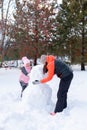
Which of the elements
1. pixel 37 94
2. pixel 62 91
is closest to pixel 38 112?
pixel 62 91

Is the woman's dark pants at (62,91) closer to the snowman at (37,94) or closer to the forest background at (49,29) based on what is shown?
the snowman at (37,94)

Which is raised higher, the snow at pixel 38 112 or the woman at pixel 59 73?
the woman at pixel 59 73

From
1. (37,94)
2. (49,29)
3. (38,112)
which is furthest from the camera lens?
A: (49,29)

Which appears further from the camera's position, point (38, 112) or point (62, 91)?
point (62, 91)

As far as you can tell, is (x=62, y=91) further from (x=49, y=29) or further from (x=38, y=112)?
(x=49, y=29)

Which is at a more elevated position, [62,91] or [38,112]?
[62,91]

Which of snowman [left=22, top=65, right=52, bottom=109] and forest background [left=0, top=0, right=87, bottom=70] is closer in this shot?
snowman [left=22, top=65, right=52, bottom=109]

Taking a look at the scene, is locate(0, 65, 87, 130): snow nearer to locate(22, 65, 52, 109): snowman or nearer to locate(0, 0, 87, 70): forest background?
locate(22, 65, 52, 109): snowman

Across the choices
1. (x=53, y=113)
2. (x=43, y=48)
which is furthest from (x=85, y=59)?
(x=53, y=113)

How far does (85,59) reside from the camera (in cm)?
4328

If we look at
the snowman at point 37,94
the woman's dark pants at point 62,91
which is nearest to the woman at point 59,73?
the woman's dark pants at point 62,91

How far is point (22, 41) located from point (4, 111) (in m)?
34.8

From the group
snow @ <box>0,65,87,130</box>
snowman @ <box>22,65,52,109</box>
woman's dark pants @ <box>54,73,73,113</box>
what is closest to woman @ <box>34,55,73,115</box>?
woman's dark pants @ <box>54,73,73,113</box>

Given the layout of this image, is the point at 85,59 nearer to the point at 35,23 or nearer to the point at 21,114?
the point at 35,23
